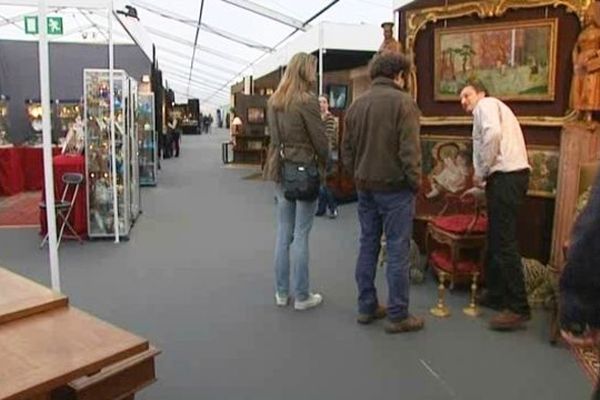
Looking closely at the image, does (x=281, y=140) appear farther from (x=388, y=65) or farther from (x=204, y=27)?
(x=204, y=27)

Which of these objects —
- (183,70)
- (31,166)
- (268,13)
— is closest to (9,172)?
(31,166)

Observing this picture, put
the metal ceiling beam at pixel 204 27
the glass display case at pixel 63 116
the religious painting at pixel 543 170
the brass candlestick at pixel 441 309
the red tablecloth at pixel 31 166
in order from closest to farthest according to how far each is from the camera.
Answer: the brass candlestick at pixel 441 309
the religious painting at pixel 543 170
the red tablecloth at pixel 31 166
the glass display case at pixel 63 116
the metal ceiling beam at pixel 204 27

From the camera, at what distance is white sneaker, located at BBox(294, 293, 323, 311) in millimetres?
3748

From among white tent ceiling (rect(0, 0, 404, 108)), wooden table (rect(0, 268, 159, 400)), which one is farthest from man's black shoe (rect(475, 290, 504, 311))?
white tent ceiling (rect(0, 0, 404, 108))

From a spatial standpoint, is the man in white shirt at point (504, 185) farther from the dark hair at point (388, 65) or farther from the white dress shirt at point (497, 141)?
the dark hair at point (388, 65)

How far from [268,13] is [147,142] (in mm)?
2973

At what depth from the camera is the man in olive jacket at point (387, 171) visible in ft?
10.4

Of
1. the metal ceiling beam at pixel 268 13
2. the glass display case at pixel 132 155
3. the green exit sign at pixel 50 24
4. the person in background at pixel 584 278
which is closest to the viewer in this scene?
the person in background at pixel 584 278

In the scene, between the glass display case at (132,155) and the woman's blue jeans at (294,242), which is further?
the glass display case at (132,155)

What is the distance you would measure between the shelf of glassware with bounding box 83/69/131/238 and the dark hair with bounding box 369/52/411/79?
10.6 ft

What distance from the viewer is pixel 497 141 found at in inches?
135

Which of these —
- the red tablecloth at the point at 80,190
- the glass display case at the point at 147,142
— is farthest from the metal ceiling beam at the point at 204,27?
the red tablecloth at the point at 80,190

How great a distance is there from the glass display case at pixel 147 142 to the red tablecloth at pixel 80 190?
3.49 metres

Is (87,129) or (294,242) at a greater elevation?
(87,129)
